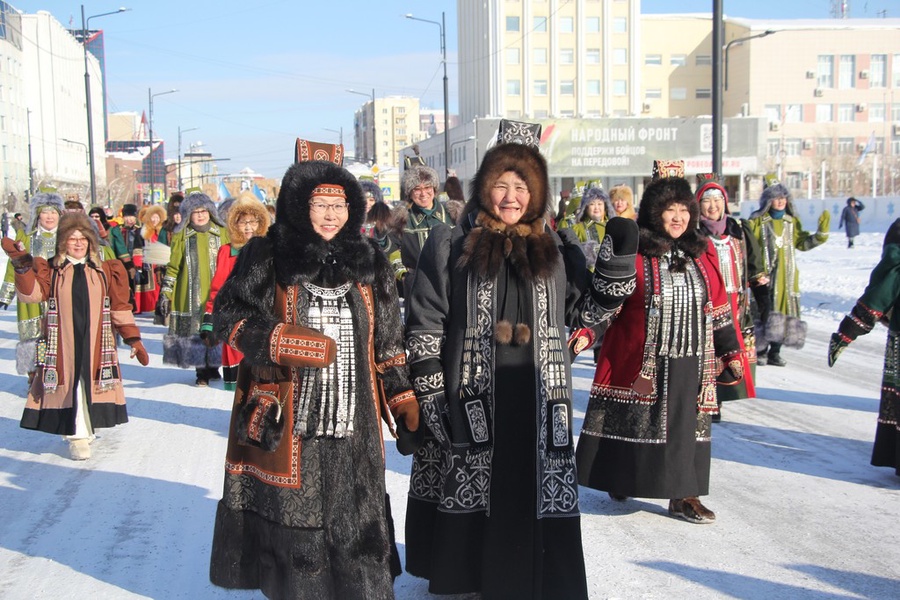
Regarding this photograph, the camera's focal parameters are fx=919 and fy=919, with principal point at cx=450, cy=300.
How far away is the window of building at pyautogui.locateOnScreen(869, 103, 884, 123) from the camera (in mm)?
73438

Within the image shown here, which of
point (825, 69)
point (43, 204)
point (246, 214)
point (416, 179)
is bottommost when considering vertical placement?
point (246, 214)

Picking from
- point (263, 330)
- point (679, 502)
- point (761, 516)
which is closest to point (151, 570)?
point (263, 330)

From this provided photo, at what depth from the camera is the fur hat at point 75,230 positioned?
6676mm

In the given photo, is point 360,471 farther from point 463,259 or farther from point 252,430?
point 463,259

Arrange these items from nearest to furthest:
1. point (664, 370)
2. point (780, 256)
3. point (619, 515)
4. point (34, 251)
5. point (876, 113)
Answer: point (664, 370), point (619, 515), point (34, 251), point (780, 256), point (876, 113)

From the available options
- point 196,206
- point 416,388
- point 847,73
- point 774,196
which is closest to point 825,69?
point 847,73

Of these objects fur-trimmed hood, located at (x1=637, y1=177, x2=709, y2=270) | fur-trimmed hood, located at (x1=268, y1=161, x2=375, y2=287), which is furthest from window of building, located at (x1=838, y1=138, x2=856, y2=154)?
fur-trimmed hood, located at (x1=268, y1=161, x2=375, y2=287)

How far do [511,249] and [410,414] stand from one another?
0.80 metres

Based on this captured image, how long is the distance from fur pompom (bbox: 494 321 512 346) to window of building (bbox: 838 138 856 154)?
237ft

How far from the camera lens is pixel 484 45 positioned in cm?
6900

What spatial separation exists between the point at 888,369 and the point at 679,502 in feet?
5.98

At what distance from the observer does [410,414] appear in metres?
3.77

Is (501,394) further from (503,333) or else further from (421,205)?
(421,205)

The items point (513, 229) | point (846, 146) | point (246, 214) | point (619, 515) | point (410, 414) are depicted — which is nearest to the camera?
point (410, 414)
